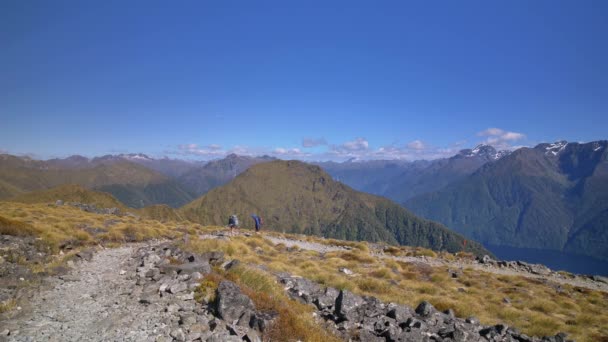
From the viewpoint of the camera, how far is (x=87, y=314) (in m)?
9.44

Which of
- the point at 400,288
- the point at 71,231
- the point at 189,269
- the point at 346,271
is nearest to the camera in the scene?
the point at 189,269

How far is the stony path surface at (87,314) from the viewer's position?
809 centimetres

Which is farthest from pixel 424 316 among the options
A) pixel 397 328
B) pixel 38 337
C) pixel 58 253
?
pixel 58 253

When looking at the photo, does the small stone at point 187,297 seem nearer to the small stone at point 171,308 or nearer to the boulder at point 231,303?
the small stone at point 171,308

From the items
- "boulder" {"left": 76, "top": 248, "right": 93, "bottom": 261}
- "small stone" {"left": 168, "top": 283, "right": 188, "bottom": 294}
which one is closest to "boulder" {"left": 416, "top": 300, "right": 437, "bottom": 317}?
"small stone" {"left": 168, "top": 283, "right": 188, "bottom": 294}

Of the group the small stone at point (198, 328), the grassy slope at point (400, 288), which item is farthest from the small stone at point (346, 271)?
the small stone at point (198, 328)

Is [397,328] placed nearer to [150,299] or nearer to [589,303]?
[150,299]

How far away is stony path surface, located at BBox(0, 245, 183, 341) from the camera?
8086 mm

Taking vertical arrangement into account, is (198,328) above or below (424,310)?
above

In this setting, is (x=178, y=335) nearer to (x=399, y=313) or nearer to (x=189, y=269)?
(x=189, y=269)

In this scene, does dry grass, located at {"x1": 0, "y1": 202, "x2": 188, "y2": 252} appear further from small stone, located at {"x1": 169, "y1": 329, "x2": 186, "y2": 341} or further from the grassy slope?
small stone, located at {"x1": 169, "y1": 329, "x2": 186, "y2": 341}

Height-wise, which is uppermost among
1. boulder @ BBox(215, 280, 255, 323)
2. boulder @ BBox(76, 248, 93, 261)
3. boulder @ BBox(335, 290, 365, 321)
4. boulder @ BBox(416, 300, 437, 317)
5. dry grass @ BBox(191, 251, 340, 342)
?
boulder @ BBox(215, 280, 255, 323)

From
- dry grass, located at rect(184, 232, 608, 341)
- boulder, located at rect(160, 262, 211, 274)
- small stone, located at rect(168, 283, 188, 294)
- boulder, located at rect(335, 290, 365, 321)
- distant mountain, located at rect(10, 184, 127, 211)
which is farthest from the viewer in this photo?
distant mountain, located at rect(10, 184, 127, 211)

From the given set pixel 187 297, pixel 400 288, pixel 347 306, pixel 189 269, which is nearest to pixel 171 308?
pixel 187 297
